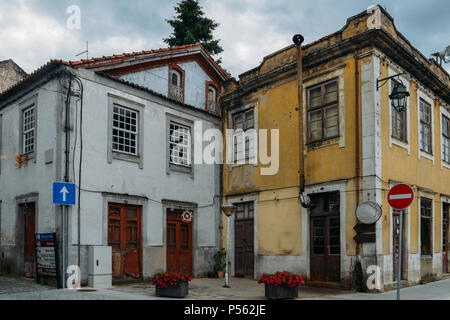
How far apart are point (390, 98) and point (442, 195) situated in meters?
5.64

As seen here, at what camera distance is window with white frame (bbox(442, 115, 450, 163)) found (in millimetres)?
16966

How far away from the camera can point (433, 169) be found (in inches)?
625

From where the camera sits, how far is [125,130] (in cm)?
1452

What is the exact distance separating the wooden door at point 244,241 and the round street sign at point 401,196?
7432 millimetres

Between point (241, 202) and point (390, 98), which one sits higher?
point (390, 98)

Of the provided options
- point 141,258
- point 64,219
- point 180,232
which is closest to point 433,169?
point 180,232

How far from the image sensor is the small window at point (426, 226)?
14922 millimetres

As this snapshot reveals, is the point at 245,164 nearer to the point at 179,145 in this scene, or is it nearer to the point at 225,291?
the point at 179,145

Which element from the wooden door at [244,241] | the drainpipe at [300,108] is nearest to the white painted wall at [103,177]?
the wooden door at [244,241]

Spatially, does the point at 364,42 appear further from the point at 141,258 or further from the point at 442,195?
the point at 141,258

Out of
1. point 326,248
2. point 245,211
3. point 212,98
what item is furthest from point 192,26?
point 326,248

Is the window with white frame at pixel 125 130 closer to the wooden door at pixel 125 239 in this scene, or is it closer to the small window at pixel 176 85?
the wooden door at pixel 125 239

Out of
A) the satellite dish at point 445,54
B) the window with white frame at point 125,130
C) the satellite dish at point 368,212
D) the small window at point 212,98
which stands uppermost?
the satellite dish at point 445,54

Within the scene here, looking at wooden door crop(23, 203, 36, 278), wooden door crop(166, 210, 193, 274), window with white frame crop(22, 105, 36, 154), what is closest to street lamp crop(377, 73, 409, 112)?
wooden door crop(166, 210, 193, 274)
